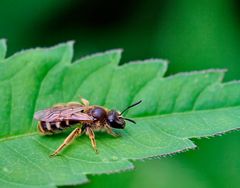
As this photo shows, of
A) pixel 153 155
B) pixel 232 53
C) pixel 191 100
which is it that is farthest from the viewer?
pixel 232 53

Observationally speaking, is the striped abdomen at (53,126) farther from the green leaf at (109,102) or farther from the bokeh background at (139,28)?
the bokeh background at (139,28)

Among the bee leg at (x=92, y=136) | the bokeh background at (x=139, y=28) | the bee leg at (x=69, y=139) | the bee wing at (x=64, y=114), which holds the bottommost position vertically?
the bee leg at (x=69, y=139)

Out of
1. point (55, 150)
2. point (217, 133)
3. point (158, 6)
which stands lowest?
point (55, 150)

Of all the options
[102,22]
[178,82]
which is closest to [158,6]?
[102,22]

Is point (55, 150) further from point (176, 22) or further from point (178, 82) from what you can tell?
point (176, 22)

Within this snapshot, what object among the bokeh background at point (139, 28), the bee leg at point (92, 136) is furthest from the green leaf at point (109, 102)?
the bokeh background at point (139, 28)

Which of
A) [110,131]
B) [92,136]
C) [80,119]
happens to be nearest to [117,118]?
[110,131]

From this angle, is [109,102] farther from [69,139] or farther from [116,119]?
[69,139]
